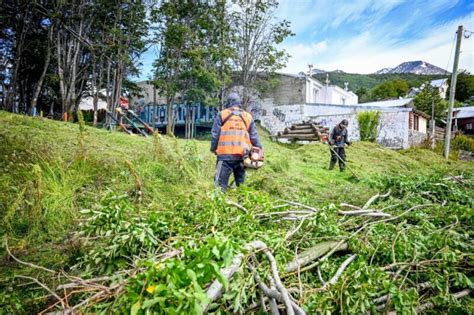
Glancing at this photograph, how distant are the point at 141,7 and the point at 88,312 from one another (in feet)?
64.1

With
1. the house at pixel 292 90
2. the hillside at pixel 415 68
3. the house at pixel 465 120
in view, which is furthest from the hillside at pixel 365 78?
the house at pixel 292 90

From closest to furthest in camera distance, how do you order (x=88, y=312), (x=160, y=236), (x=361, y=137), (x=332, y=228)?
1. (x=88, y=312)
2. (x=160, y=236)
3. (x=332, y=228)
4. (x=361, y=137)

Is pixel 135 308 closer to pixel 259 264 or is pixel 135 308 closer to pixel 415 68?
pixel 259 264

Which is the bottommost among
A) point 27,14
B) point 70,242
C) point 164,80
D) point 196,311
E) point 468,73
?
point 70,242

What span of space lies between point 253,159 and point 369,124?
19.4 m

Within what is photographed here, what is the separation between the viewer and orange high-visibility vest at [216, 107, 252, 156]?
4.60 meters

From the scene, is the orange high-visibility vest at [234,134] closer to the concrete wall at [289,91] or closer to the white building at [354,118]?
the white building at [354,118]

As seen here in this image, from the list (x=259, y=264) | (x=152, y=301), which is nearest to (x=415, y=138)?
(x=259, y=264)

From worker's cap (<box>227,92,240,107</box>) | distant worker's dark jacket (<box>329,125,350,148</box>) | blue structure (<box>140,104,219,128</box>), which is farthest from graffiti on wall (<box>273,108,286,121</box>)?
worker's cap (<box>227,92,240,107</box>)

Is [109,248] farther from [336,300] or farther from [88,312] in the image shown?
[336,300]

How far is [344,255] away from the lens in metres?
2.04

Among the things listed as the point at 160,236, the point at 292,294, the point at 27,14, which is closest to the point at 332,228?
the point at 292,294

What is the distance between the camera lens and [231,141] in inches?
181

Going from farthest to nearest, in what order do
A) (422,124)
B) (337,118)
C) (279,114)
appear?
(422,124)
(279,114)
(337,118)
